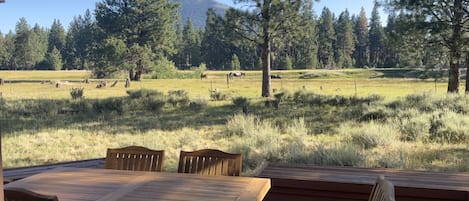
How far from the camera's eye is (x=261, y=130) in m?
5.52

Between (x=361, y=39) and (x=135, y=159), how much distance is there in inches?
1150

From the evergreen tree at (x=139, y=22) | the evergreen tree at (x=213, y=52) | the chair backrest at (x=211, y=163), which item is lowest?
the chair backrest at (x=211, y=163)

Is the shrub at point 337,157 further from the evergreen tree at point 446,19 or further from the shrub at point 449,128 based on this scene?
the evergreen tree at point 446,19

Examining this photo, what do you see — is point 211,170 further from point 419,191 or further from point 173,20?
point 173,20

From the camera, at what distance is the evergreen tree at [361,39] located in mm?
29328

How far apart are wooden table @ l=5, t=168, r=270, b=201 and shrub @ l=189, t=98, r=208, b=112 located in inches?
288

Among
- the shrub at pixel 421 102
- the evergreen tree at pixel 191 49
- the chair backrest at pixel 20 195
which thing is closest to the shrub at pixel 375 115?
the shrub at pixel 421 102

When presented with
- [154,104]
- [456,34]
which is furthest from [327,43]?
[154,104]

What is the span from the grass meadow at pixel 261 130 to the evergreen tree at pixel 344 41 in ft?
54.6

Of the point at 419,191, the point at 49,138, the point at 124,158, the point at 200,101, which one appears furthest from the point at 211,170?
the point at 200,101

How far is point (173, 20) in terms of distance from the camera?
23.4 m

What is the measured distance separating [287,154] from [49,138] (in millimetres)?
3369

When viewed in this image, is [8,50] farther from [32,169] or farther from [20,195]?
[20,195]

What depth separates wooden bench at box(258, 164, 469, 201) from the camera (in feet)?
7.68
